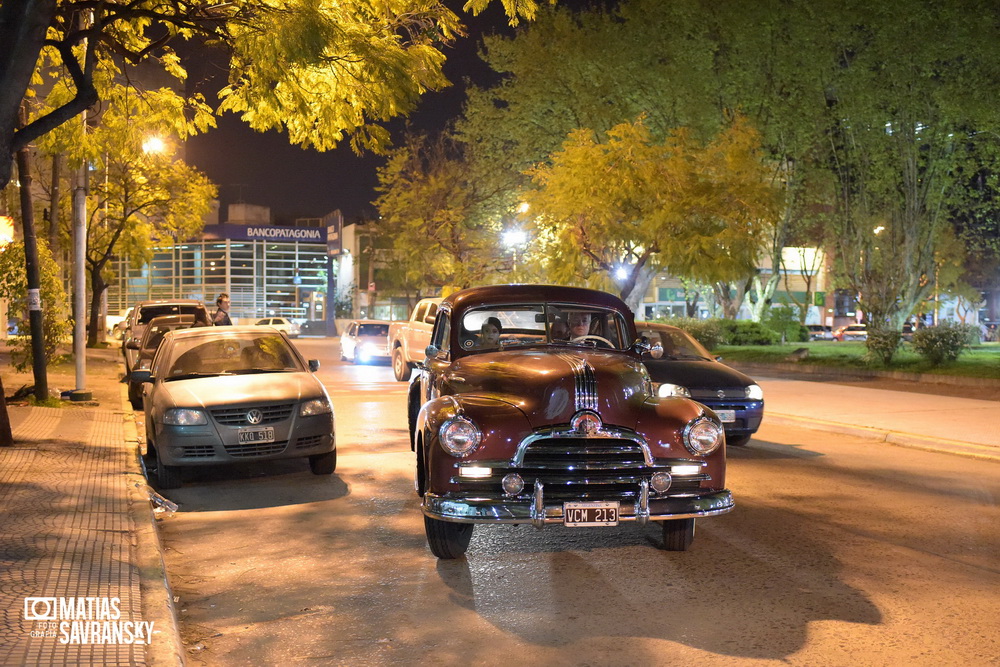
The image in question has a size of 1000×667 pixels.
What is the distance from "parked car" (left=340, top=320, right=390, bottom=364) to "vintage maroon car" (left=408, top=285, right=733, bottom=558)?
24.4 m

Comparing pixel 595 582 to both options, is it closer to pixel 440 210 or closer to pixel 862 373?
pixel 862 373

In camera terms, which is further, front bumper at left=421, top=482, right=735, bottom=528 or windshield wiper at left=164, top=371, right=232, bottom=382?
windshield wiper at left=164, top=371, right=232, bottom=382

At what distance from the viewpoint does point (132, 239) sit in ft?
120

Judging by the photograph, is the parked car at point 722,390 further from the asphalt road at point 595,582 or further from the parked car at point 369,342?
the parked car at point 369,342

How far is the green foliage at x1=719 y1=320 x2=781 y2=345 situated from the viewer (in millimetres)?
38375

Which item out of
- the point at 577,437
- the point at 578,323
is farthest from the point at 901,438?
the point at 577,437

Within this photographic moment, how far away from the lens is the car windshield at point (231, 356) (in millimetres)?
11102

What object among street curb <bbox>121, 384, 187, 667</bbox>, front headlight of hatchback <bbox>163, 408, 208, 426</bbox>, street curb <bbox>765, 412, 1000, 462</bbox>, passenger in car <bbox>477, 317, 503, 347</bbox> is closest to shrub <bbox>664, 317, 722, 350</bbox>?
street curb <bbox>765, 412, 1000, 462</bbox>

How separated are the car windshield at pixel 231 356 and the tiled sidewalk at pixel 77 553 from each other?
1218mm

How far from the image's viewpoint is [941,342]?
2405cm

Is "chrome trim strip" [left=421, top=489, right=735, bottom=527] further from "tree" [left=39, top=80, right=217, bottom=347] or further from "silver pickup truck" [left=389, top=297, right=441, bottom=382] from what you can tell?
"tree" [left=39, top=80, right=217, bottom=347]

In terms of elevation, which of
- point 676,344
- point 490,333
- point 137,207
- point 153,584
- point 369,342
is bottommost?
point 153,584

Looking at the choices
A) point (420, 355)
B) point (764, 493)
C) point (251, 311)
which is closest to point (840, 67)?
point (420, 355)

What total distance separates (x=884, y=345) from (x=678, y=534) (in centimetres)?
2042
